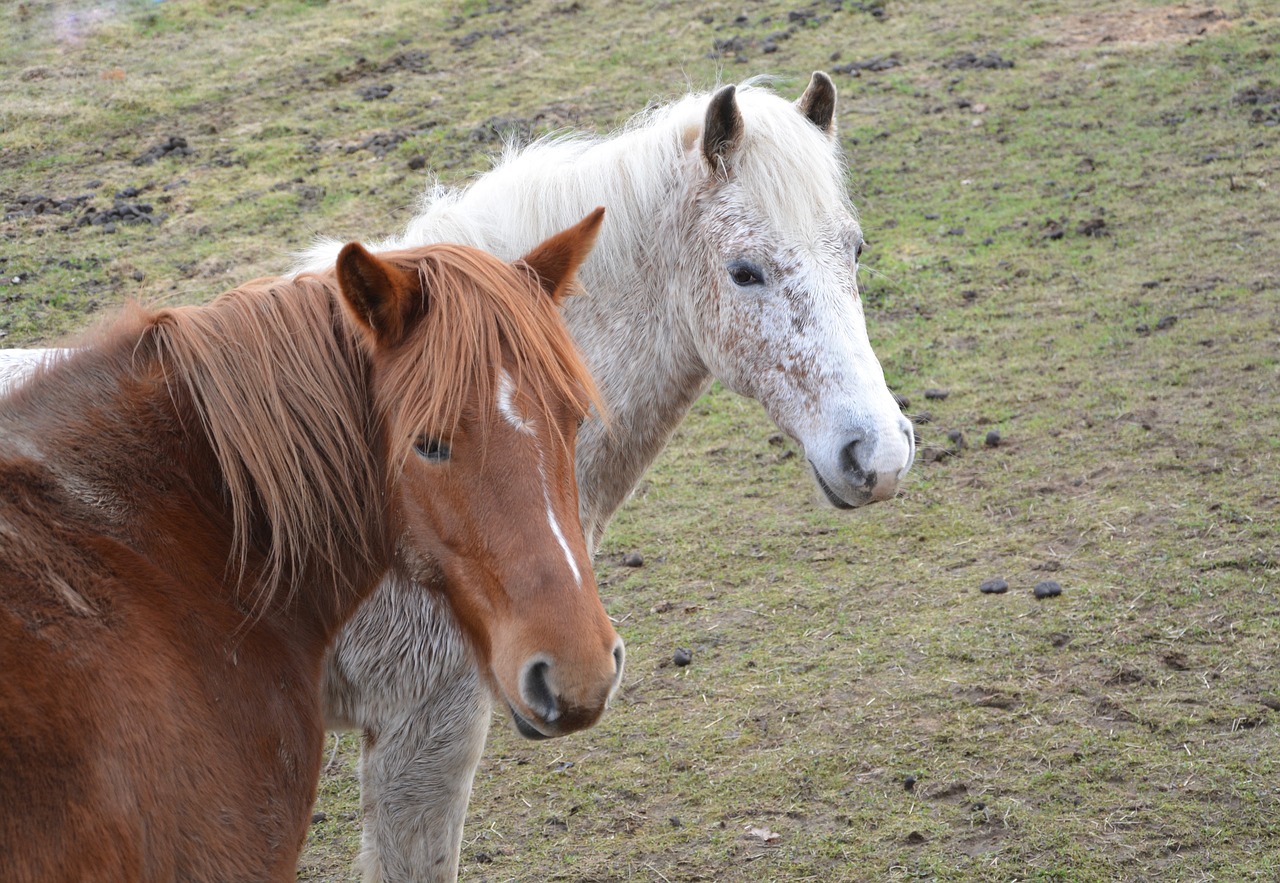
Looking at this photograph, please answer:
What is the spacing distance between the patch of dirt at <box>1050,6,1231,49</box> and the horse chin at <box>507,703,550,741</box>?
32.8 feet

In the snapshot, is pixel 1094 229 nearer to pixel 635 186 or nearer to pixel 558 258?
pixel 635 186

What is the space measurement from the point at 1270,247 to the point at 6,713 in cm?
773

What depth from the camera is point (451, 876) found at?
121 inches

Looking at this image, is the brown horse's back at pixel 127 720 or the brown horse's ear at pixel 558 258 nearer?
the brown horse's back at pixel 127 720

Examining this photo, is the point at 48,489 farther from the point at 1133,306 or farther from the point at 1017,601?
the point at 1133,306

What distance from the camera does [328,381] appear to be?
2164 millimetres

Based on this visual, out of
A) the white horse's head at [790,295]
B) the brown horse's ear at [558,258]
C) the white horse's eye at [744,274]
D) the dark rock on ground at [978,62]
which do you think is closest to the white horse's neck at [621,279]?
the white horse's head at [790,295]

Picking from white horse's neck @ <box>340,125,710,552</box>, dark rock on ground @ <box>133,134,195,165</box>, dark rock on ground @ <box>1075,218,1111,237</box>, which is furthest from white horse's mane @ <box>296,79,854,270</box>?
dark rock on ground @ <box>133,134,195,165</box>

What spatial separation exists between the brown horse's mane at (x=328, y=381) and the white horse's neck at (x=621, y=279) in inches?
42.0

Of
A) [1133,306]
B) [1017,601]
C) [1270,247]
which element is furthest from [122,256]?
[1270,247]

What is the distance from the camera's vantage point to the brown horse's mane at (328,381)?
2064 mm

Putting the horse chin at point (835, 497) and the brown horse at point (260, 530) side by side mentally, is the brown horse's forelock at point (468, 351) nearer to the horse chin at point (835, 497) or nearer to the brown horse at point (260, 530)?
the brown horse at point (260, 530)

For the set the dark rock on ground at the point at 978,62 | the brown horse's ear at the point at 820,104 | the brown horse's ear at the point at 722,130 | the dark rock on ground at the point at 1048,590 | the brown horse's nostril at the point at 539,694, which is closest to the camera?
the brown horse's nostril at the point at 539,694

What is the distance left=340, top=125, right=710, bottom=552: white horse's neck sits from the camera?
331 cm
